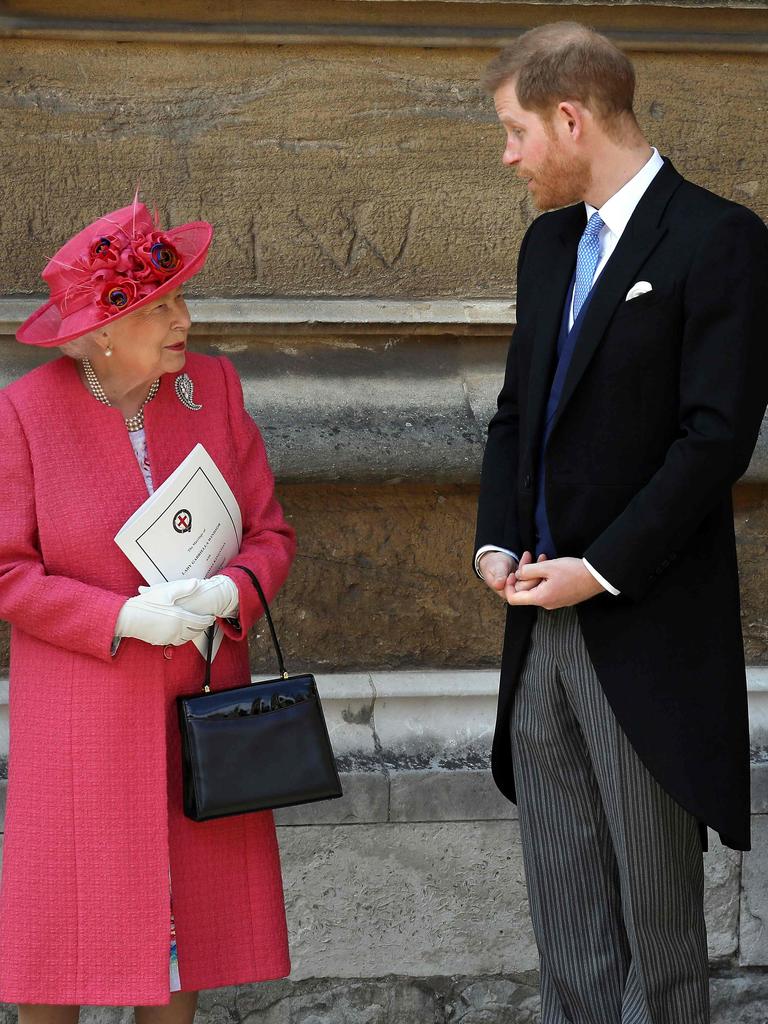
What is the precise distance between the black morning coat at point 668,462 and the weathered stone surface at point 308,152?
1115 millimetres

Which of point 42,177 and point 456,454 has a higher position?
point 42,177

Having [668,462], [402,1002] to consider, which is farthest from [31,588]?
[402,1002]

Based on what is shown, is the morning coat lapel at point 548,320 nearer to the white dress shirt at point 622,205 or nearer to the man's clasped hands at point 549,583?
the white dress shirt at point 622,205

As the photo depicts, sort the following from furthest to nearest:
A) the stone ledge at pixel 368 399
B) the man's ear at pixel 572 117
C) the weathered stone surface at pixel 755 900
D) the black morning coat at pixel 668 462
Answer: the weathered stone surface at pixel 755 900 → the stone ledge at pixel 368 399 → the man's ear at pixel 572 117 → the black morning coat at pixel 668 462

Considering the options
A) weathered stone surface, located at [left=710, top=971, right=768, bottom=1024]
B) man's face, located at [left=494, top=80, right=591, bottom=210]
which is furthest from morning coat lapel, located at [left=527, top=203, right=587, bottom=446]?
weathered stone surface, located at [left=710, top=971, right=768, bottom=1024]

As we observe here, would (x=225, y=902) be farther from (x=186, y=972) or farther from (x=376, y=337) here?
(x=376, y=337)

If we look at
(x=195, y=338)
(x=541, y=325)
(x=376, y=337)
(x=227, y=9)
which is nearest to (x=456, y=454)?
(x=376, y=337)

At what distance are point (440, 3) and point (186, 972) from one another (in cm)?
230

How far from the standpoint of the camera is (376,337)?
3.51 metres

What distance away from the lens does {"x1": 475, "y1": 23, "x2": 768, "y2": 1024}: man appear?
220 centimetres

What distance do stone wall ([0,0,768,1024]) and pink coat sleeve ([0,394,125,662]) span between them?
957mm

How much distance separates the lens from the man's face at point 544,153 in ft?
7.63

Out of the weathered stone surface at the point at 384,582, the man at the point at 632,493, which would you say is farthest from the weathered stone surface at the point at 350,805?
the man at the point at 632,493

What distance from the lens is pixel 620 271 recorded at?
2.27m
